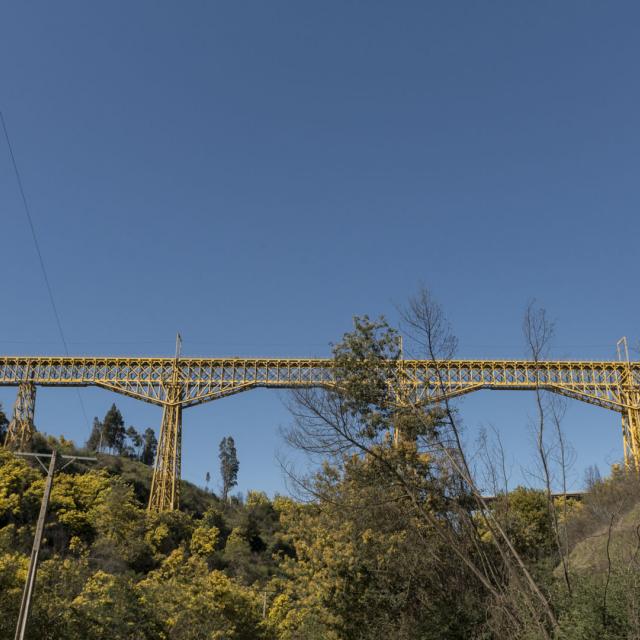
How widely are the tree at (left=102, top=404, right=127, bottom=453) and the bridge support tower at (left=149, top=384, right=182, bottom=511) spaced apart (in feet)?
147

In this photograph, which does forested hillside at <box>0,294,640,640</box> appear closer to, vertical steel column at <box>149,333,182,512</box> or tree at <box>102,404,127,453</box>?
vertical steel column at <box>149,333,182,512</box>

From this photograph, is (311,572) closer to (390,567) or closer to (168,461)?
(390,567)

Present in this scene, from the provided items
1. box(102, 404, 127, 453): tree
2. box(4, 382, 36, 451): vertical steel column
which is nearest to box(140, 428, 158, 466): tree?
box(102, 404, 127, 453): tree

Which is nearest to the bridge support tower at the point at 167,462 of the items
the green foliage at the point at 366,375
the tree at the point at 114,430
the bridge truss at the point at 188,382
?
the bridge truss at the point at 188,382

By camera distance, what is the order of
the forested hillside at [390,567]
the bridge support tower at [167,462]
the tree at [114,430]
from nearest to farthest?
1. the forested hillside at [390,567]
2. the bridge support tower at [167,462]
3. the tree at [114,430]

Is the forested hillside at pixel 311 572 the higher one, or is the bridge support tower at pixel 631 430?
the bridge support tower at pixel 631 430

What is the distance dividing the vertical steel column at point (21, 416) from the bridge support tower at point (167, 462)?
9.13 meters

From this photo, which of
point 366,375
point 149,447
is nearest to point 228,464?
point 149,447

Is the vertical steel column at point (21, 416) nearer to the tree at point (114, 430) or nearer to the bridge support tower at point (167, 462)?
the bridge support tower at point (167, 462)

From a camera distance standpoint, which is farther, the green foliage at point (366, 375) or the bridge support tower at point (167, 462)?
the bridge support tower at point (167, 462)

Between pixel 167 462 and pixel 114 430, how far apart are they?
46.2m

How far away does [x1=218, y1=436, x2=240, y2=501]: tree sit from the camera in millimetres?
90500

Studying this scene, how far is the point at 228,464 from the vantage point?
91.8 metres

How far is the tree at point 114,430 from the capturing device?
83500 millimetres
